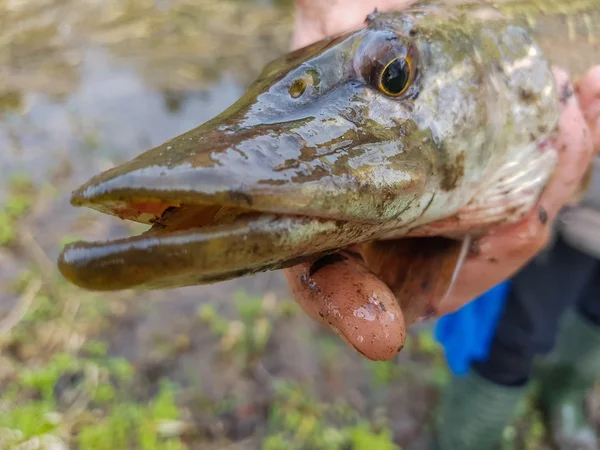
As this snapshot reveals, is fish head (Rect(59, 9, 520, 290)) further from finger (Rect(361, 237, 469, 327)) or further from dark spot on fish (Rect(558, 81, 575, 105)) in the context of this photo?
dark spot on fish (Rect(558, 81, 575, 105))

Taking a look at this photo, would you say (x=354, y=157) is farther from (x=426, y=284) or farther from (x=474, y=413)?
(x=474, y=413)

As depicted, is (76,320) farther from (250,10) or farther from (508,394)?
(250,10)

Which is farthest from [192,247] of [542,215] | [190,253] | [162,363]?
[162,363]

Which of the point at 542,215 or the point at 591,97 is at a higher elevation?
the point at 591,97

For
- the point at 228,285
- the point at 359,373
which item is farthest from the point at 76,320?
the point at 359,373

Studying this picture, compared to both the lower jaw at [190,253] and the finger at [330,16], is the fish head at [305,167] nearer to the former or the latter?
the lower jaw at [190,253]
